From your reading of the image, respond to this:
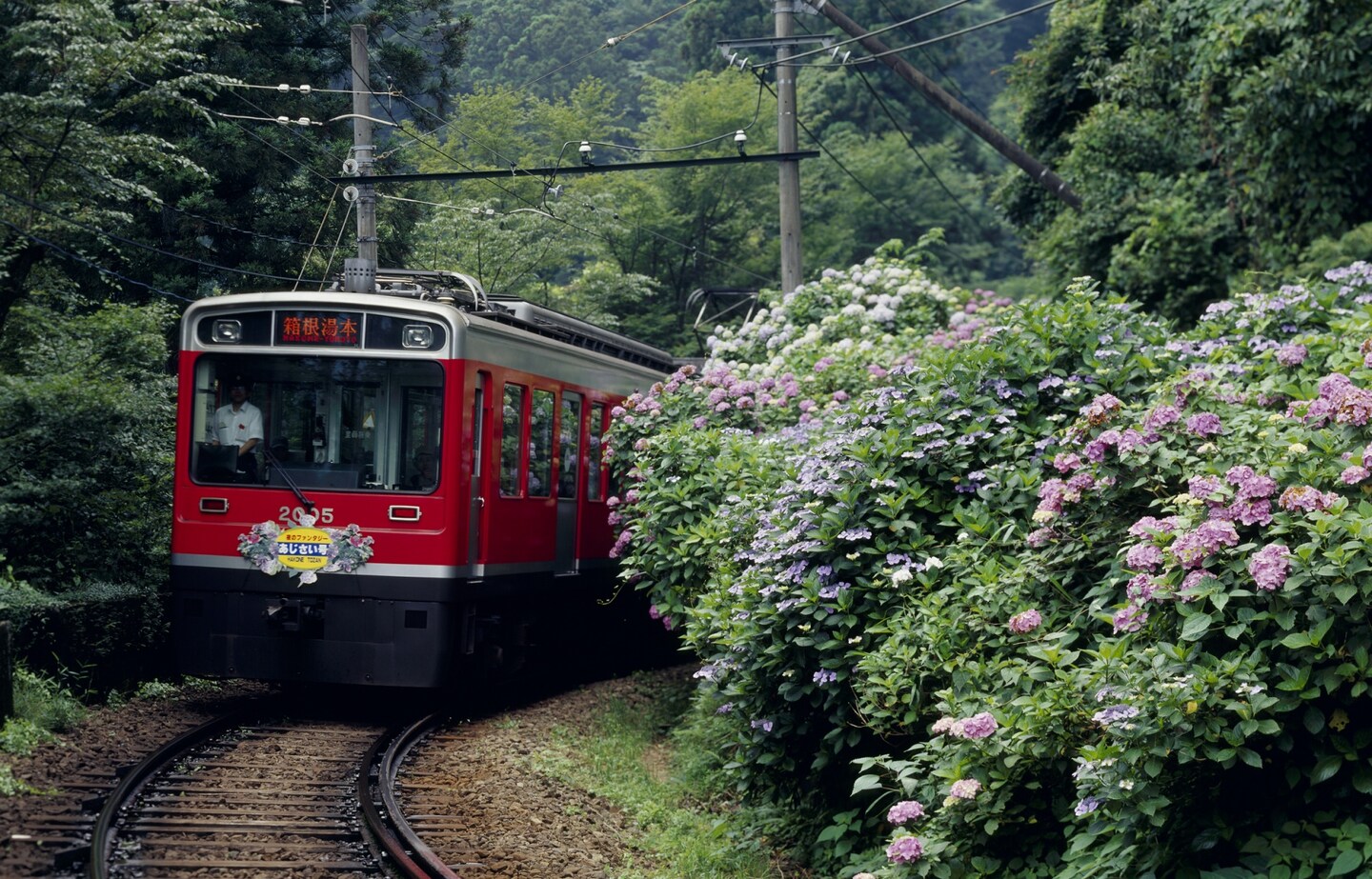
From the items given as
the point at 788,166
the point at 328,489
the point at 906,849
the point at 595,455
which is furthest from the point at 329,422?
the point at 788,166

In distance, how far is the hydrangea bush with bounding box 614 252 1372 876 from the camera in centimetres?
438

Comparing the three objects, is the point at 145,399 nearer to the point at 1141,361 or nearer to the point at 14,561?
the point at 14,561

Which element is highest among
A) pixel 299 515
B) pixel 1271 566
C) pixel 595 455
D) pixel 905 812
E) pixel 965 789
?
pixel 1271 566

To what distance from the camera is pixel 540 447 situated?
12039 mm

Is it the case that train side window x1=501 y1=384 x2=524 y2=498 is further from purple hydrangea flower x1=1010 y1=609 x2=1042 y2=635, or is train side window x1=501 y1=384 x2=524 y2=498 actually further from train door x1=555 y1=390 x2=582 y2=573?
purple hydrangea flower x1=1010 y1=609 x2=1042 y2=635

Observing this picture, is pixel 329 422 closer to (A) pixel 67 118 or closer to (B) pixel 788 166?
(A) pixel 67 118

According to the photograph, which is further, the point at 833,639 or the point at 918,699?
the point at 833,639

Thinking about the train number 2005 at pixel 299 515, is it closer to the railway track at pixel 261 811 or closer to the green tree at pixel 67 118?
the railway track at pixel 261 811

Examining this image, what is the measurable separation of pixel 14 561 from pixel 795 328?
7.45 metres

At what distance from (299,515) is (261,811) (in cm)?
295

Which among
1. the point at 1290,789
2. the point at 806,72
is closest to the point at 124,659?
the point at 1290,789

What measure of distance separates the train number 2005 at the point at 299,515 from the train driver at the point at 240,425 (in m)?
0.38

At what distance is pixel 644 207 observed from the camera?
33.3 metres

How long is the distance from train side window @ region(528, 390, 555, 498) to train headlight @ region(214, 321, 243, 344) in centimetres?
238
